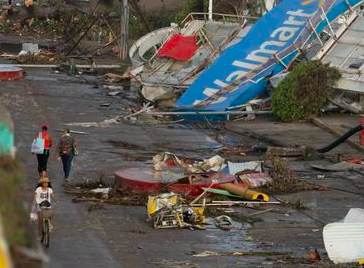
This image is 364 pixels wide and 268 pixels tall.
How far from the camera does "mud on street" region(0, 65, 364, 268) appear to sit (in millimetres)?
16547

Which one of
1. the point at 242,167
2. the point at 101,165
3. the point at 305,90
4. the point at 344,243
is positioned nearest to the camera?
the point at 344,243

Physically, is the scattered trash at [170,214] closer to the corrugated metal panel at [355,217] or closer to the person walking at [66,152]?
the corrugated metal panel at [355,217]

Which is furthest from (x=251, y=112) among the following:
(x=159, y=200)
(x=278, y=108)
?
(x=159, y=200)

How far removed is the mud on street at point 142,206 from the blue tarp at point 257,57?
55.4 inches

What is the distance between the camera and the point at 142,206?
20766mm

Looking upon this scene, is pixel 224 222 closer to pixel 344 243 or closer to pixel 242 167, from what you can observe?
pixel 344 243

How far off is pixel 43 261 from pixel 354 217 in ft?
44.4

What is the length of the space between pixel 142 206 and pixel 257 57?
17.5m

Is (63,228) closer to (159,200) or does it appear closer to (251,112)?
(159,200)

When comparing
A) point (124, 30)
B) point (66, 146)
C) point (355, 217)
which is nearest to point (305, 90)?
point (66, 146)

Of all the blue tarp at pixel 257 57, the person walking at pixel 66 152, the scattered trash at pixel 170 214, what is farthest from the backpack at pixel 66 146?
the blue tarp at pixel 257 57

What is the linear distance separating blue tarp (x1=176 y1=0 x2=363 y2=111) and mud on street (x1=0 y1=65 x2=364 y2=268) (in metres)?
1.41

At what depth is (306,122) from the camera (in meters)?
34.4

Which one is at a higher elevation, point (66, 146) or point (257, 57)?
point (257, 57)
